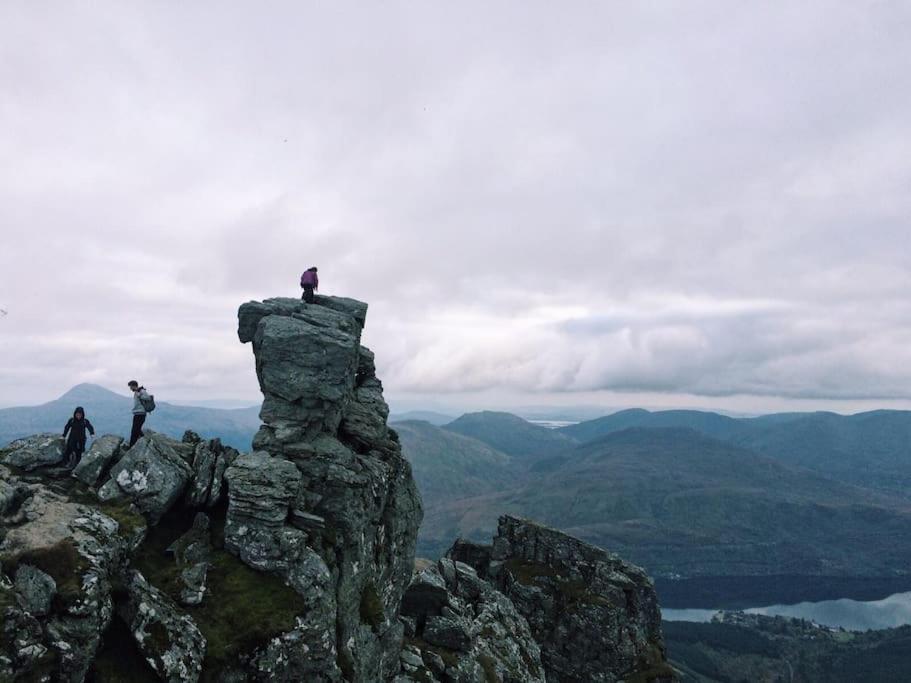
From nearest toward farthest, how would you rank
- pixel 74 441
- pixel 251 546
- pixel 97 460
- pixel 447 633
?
pixel 251 546 → pixel 97 460 → pixel 74 441 → pixel 447 633

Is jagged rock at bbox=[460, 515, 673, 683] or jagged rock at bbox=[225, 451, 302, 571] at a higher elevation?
jagged rock at bbox=[225, 451, 302, 571]

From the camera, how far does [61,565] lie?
80.1 ft

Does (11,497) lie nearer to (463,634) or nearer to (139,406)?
(139,406)

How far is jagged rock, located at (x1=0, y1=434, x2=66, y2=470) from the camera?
32031 millimetres

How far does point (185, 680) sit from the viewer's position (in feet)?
82.5

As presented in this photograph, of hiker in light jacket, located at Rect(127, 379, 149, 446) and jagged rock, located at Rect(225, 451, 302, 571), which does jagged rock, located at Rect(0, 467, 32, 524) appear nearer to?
hiker in light jacket, located at Rect(127, 379, 149, 446)

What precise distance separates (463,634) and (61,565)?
3684cm

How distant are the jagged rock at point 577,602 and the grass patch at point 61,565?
7090 centimetres

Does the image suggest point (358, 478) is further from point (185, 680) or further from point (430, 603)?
point (430, 603)

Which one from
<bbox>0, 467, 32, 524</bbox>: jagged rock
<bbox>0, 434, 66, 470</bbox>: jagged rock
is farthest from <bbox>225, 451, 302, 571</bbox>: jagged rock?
<bbox>0, 434, 66, 470</bbox>: jagged rock

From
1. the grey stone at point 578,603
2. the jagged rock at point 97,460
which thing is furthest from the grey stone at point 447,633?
the grey stone at point 578,603

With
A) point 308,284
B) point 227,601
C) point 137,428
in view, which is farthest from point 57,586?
point 308,284

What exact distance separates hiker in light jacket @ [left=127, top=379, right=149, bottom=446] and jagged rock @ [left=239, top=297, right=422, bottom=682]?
794 cm

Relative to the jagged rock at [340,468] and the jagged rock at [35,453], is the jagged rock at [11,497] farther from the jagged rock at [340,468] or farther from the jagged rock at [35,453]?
the jagged rock at [340,468]
